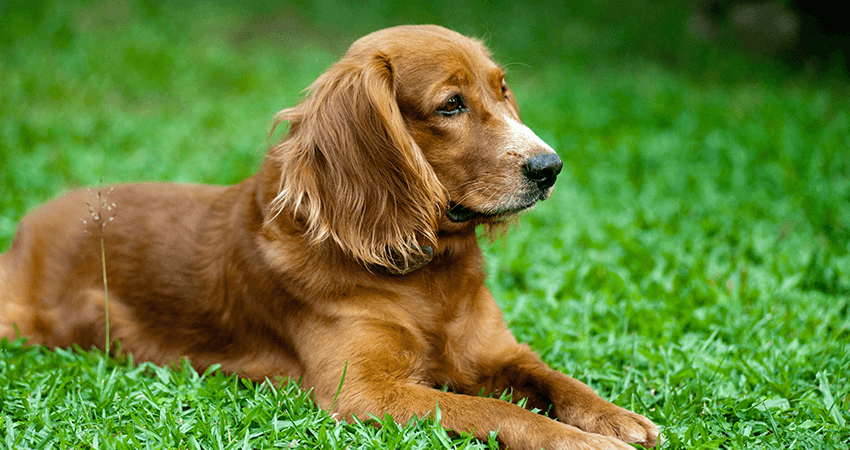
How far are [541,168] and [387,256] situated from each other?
2.32 ft

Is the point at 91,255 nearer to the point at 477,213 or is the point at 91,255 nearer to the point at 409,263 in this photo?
the point at 409,263

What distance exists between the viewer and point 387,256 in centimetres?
269

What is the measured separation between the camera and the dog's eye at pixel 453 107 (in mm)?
2750

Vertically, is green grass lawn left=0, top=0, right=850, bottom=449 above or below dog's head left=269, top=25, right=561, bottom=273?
below

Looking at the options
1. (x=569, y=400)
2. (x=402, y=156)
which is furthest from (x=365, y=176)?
(x=569, y=400)

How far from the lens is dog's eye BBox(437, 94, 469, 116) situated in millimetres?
2750

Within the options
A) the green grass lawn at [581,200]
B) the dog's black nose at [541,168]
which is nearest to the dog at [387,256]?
the dog's black nose at [541,168]

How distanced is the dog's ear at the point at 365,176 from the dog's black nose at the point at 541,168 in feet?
1.18

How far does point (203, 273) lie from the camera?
309 cm

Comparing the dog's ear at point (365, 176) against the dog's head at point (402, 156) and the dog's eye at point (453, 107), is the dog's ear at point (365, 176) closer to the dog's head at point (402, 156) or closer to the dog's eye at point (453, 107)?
the dog's head at point (402, 156)

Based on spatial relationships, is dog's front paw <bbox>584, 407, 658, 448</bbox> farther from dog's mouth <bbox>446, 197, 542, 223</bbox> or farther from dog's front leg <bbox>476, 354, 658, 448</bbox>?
dog's mouth <bbox>446, 197, 542, 223</bbox>

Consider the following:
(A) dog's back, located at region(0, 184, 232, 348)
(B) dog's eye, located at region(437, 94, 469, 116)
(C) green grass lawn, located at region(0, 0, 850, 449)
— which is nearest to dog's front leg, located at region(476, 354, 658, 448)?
(C) green grass lawn, located at region(0, 0, 850, 449)

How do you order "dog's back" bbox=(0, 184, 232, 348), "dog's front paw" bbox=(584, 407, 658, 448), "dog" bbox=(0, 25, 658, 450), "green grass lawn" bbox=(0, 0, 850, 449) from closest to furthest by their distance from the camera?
"dog's front paw" bbox=(584, 407, 658, 448)
"dog" bbox=(0, 25, 658, 450)
"green grass lawn" bbox=(0, 0, 850, 449)
"dog's back" bbox=(0, 184, 232, 348)

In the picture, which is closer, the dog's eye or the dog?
the dog
